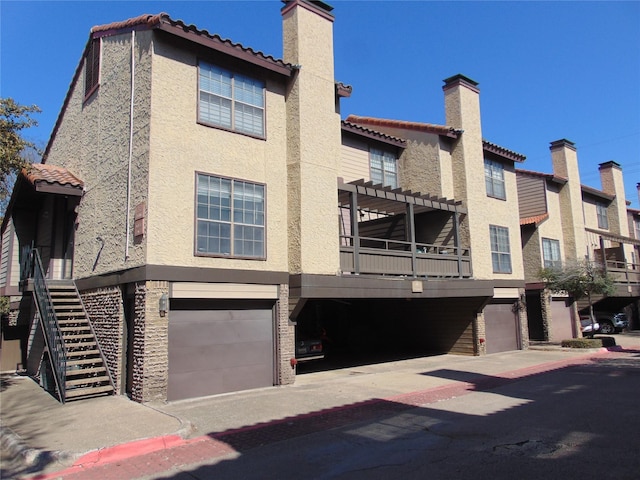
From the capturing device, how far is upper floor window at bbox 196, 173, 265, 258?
1133 centimetres

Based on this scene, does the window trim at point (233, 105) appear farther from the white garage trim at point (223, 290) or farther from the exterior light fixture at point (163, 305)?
the exterior light fixture at point (163, 305)

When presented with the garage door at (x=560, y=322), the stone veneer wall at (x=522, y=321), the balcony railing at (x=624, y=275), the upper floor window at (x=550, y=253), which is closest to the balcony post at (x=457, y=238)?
the stone veneer wall at (x=522, y=321)

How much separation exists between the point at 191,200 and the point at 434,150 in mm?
10141

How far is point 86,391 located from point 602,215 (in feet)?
96.9

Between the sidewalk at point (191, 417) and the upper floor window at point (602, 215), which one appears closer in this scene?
the sidewalk at point (191, 417)

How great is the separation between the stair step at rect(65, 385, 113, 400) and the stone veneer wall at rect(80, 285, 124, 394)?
25 cm

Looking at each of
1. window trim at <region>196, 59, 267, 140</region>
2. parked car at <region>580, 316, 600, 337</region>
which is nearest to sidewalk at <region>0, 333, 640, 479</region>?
window trim at <region>196, 59, 267, 140</region>

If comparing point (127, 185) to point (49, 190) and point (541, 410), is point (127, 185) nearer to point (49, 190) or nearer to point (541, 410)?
point (49, 190)

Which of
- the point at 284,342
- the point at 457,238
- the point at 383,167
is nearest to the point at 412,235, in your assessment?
the point at 457,238

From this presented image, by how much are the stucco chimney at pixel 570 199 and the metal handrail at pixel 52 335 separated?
2251 centimetres

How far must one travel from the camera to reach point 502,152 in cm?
2031

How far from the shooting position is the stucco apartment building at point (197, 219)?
10.8 m

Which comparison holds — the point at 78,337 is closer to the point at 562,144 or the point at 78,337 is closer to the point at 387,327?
the point at 387,327

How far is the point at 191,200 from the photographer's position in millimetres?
11164
